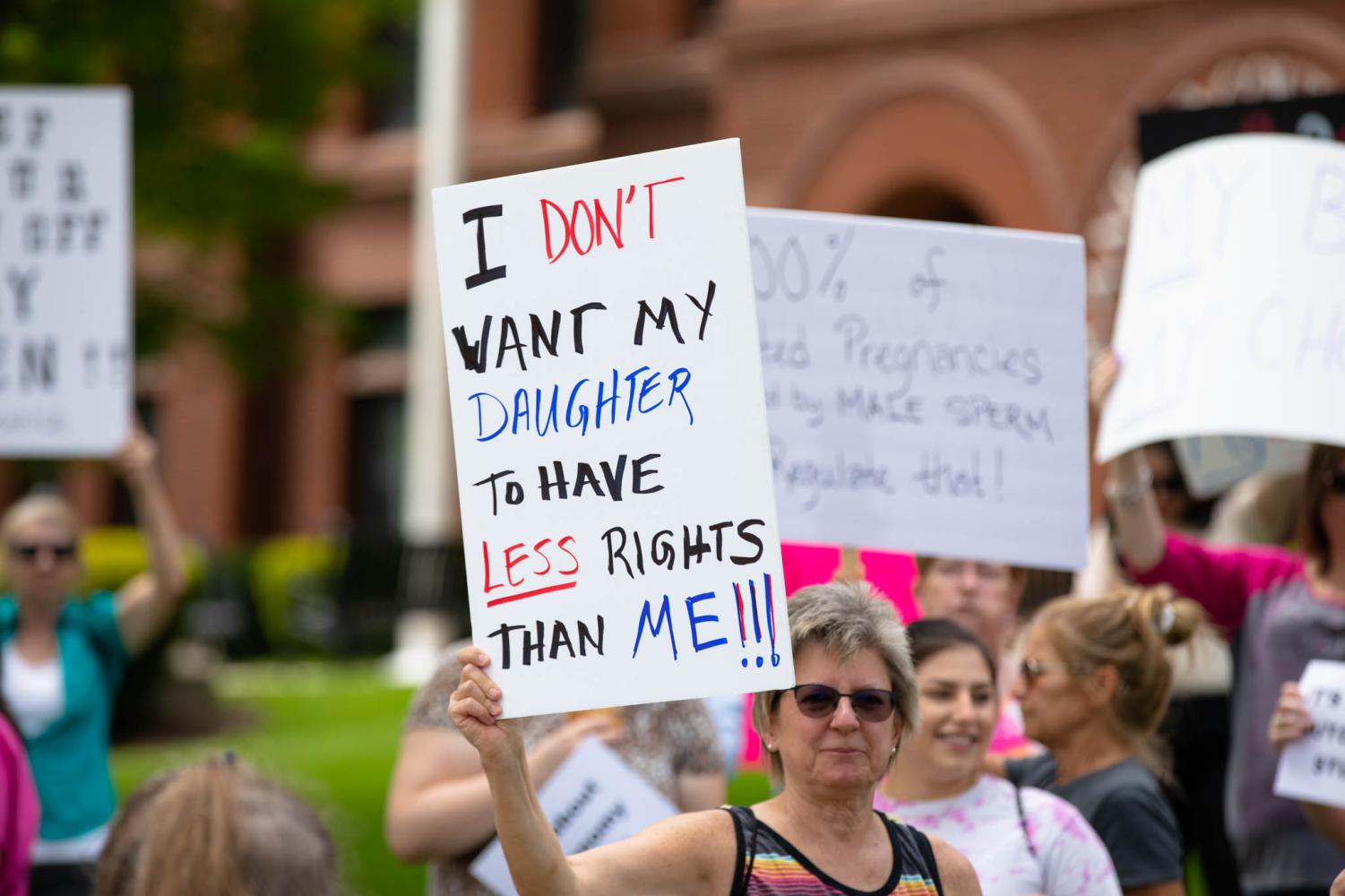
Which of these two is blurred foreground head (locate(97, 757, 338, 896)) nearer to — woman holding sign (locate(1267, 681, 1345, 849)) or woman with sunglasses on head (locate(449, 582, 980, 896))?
woman with sunglasses on head (locate(449, 582, 980, 896))

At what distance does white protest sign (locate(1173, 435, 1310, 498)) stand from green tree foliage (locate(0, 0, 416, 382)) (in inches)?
315

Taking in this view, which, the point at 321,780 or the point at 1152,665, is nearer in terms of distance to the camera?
the point at 1152,665

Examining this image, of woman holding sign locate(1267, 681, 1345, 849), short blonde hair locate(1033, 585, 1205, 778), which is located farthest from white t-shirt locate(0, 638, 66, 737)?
woman holding sign locate(1267, 681, 1345, 849)

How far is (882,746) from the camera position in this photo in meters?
2.90

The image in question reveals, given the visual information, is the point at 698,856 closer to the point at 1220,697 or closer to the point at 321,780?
the point at 1220,697

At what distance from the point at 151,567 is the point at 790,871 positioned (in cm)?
314

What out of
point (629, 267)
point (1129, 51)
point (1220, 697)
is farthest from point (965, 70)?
point (629, 267)

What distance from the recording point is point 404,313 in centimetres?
2198

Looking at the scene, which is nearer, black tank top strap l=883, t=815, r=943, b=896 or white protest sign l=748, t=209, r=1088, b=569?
black tank top strap l=883, t=815, r=943, b=896

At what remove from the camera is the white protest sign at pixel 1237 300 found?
13.8 ft

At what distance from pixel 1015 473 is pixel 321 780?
554cm

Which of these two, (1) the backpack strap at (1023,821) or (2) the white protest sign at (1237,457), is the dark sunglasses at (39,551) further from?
(2) the white protest sign at (1237,457)

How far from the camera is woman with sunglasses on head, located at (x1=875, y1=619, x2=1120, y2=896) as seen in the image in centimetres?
343

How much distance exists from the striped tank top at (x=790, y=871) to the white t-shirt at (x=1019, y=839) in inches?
21.9
